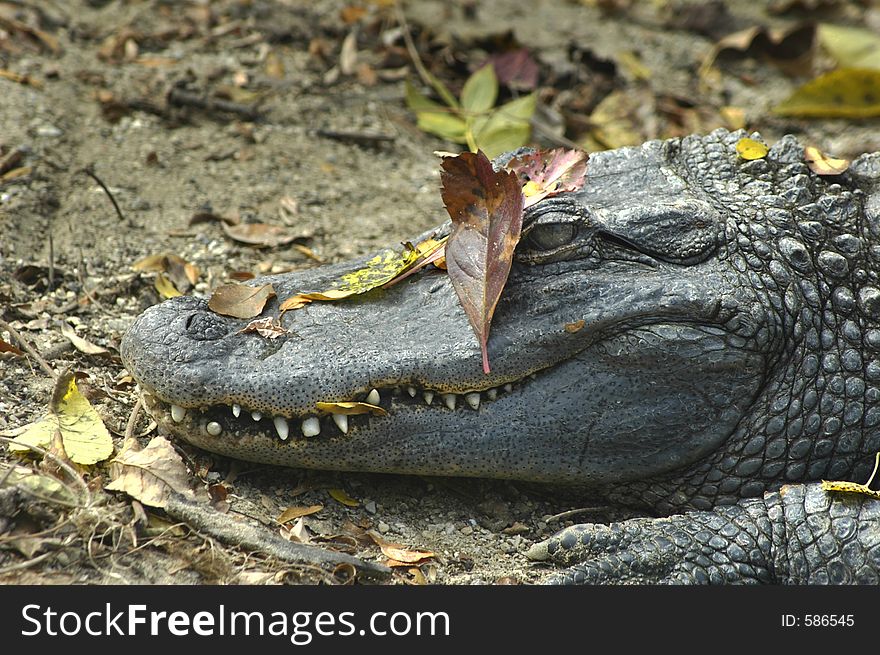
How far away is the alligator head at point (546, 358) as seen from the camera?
3.19 m

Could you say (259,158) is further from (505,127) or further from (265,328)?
(265,328)

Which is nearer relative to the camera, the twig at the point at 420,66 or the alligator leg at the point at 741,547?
the alligator leg at the point at 741,547

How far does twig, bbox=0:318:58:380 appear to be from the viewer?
362 cm

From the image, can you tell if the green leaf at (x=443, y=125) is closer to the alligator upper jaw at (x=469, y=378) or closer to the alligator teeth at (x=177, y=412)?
the alligator upper jaw at (x=469, y=378)

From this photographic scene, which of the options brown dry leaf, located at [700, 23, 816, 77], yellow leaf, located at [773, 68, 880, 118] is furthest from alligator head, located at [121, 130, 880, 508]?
brown dry leaf, located at [700, 23, 816, 77]

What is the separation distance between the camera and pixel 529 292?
3371 mm

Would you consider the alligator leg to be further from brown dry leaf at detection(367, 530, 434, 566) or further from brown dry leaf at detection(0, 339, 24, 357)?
brown dry leaf at detection(0, 339, 24, 357)

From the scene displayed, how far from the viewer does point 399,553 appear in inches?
127

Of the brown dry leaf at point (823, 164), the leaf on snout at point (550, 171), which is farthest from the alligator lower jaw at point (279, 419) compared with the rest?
the brown dry leaf at point (823, 164)

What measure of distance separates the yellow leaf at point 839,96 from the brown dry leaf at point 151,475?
4.81 m

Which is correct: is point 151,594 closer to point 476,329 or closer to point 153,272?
point 476,329

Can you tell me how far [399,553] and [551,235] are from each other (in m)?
1.16

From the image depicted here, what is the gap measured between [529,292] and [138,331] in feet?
4.17

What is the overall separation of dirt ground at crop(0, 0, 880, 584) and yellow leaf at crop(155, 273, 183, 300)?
44 millimetres
